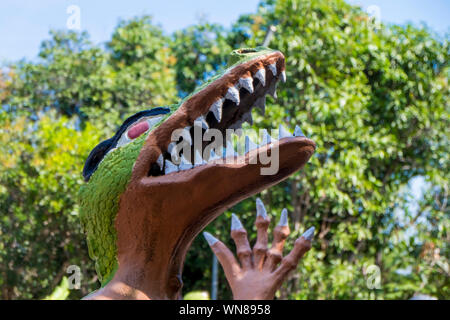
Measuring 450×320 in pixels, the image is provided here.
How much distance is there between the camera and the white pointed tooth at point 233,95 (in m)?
2.54

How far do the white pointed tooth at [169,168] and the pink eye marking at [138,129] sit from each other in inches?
11.6

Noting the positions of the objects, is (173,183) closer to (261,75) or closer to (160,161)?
(160,161)

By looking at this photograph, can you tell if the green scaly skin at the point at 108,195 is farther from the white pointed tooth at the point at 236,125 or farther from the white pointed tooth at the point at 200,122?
the white pointed tooth at the point at 236,125

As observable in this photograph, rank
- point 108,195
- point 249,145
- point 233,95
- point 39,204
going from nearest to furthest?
point 249,145 < point 233,95 < point 108,195 < point 39,204

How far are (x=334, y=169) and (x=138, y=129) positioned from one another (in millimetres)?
5422

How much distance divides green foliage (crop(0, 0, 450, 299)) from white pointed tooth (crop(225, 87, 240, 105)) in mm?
5291

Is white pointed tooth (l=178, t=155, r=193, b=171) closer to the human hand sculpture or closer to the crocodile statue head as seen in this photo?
the crocodile statue head

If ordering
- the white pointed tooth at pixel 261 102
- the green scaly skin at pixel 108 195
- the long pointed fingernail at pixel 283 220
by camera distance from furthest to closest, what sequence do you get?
1. the long pointed fingernail at pixel 283 220
2. the white pointed tooth at pixel 261 102
3. the green scaly skin at pixel 108 195

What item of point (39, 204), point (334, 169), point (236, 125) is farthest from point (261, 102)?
point (39, 204)

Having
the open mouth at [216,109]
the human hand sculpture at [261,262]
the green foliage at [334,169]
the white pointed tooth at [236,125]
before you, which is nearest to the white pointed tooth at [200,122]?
the open mouth at [216,109]

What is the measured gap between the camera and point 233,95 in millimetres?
2539
